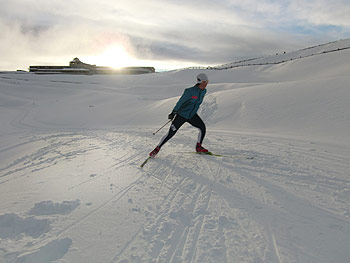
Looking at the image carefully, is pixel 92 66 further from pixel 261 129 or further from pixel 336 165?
pixel 336 165

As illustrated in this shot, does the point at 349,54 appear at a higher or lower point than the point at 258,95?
higher

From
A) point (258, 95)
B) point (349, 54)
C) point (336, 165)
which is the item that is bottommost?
point (336, 165)

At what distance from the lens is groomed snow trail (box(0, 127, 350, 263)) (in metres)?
2.43

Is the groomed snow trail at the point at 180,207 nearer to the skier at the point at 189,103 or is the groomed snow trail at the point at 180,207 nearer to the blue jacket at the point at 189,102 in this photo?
the skier at the point at 189,103

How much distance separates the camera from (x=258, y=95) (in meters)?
11.9

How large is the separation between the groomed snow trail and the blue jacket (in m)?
1.04

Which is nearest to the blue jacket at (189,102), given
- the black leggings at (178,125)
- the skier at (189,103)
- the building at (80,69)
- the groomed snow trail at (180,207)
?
the skier at (189,103)

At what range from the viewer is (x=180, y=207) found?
10.8 feet

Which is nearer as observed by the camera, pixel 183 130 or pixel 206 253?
pixel 206 253

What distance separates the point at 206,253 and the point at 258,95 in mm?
10557

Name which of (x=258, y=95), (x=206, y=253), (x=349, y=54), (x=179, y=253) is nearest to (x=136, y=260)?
(x=179, y=253)

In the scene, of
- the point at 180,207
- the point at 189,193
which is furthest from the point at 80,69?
the point at 180,207

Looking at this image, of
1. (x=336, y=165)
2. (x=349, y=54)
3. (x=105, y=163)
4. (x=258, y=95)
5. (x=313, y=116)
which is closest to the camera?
(x=336, y=165)

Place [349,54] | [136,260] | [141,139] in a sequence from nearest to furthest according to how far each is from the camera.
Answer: [136,260] < [141,139] < [349,54]
